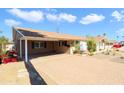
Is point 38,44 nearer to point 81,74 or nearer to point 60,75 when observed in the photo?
point 60,75

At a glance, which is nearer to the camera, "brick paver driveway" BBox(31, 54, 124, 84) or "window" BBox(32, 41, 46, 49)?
"brick paver driveway" BBox(31, 54, 124, 84)

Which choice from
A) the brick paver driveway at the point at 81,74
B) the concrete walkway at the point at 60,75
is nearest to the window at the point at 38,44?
the brick paver driveway at the point at 81,74

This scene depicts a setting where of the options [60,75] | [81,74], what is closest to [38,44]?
[60,75]

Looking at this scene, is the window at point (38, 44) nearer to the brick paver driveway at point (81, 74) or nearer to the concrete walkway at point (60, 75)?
the brick paver driveway at point (81, 74)

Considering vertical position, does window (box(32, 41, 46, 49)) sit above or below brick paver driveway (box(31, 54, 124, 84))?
above

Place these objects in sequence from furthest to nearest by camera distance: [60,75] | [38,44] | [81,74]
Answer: [38,44] → [81,74] → [60,75]

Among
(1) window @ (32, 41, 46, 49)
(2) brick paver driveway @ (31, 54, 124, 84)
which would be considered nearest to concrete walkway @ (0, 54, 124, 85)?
(2) brick paver driveway @ (31, 54, 124, 84)

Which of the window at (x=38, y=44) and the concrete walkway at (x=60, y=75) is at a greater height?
the window at (x=38, y=44)

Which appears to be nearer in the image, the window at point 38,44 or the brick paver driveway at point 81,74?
the brick paver driveway at point 81,74

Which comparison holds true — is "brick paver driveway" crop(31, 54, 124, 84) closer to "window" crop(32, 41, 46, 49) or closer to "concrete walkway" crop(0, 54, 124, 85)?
"concrete walkway" crop(0, 54, 124, 85)
